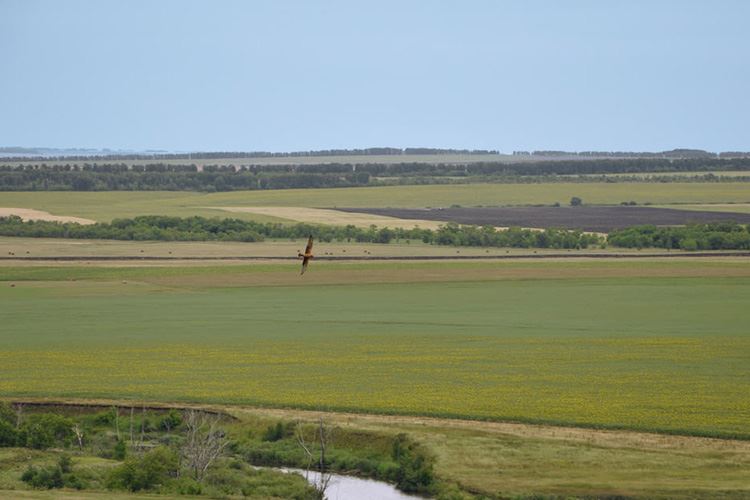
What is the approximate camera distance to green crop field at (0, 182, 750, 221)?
130375 mm

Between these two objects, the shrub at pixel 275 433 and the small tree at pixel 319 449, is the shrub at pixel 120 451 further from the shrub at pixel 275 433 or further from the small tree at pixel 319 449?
the small tree at pixel 319 449

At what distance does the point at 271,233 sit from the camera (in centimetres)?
10206

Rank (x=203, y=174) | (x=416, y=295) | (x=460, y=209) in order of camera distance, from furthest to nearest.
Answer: (x=203, y=174)
(x=460, y=209)
(x=416, y=295)

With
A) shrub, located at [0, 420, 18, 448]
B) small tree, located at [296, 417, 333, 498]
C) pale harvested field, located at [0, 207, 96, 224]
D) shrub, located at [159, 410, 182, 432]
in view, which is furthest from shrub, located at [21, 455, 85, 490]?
pale harvested field, located at [0, 207, 96, 224]

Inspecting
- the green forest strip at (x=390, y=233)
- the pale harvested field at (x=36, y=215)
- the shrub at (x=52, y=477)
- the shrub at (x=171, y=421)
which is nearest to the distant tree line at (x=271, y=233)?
the green forest strip at (x=390, y=233)

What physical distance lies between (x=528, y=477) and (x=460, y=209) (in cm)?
9672

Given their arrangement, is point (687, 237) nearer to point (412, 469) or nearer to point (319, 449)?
point (319, 449)

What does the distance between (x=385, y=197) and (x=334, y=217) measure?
1092 inches

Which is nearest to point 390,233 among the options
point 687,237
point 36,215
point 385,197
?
point 687,237

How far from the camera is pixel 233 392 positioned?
1724 inches

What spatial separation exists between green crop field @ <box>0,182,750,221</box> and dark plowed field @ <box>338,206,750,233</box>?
881 centimetres

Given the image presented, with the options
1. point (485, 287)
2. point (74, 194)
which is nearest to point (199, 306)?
point (485, 287)

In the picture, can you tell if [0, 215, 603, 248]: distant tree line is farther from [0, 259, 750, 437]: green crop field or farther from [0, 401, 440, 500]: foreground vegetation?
[0, 401, 440, 500]: foreground vegetation

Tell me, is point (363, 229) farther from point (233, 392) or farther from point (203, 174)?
point (203, 174)
